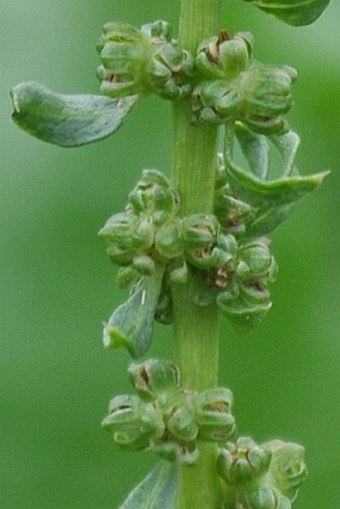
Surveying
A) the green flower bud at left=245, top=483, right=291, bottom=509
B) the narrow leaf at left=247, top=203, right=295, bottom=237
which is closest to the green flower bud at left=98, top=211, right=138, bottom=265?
the narrow leaf at left=247, top=203, right=295, bottom=237

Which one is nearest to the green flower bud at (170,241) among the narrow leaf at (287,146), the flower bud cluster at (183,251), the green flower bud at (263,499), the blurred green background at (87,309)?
the flower bud cluster at (183,251)

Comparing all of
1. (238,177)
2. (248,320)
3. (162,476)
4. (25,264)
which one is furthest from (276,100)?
(25,264)

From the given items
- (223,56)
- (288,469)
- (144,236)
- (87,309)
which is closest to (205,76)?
(223,56)

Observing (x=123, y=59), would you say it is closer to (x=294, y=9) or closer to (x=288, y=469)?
(x=294, y=9)

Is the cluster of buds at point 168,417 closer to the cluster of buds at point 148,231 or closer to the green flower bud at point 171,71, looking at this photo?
the cluster of buds at point 148,231

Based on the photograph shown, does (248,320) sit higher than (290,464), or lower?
higher

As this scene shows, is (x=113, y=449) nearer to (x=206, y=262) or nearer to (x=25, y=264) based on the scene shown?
(x=25, y=264)

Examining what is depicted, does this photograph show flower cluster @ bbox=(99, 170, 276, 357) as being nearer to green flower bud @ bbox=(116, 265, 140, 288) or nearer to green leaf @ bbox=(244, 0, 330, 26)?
green flower bud @ bbox=(116, 265, 140, 288)
